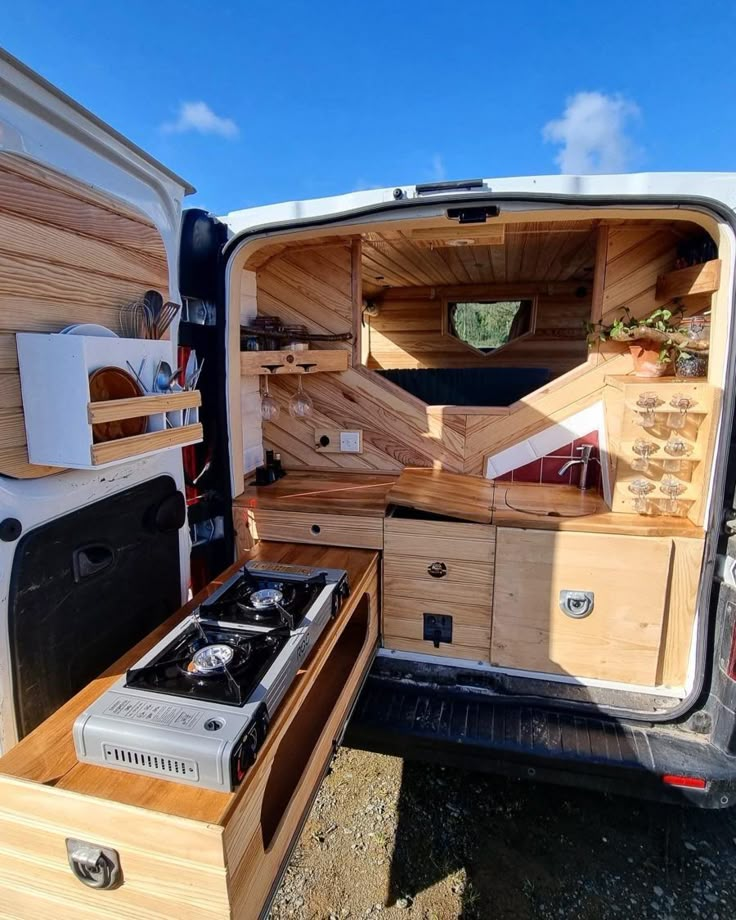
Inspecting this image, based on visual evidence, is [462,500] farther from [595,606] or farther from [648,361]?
[648,361]

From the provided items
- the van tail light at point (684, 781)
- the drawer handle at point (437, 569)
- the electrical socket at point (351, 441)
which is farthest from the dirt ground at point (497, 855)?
the electrical socket at point (351, 441)

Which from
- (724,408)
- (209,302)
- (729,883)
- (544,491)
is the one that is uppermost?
(209,302)

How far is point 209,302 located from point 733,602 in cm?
200

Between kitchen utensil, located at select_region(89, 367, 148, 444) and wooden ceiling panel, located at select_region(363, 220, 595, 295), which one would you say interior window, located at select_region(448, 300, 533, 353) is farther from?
kitchen utensil, located at select_region(89, 367, 148, 444)

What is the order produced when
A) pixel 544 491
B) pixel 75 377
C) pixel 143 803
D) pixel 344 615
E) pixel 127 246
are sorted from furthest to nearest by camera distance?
1. pixel 544 491
2. pixel 344 615
3. pixel 127 246
4. pixel 75 377
5. pixel 143 803

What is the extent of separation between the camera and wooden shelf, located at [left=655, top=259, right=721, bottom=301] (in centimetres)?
172

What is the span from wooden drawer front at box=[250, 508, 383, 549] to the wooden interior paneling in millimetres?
963

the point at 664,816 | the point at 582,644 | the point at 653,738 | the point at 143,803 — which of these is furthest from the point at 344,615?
the point at 664,816

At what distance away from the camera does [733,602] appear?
152 centimetres

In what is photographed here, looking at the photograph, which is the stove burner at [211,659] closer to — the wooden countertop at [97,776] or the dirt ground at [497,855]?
the wooden countertop at [97,776]

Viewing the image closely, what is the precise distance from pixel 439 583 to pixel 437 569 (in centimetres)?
5

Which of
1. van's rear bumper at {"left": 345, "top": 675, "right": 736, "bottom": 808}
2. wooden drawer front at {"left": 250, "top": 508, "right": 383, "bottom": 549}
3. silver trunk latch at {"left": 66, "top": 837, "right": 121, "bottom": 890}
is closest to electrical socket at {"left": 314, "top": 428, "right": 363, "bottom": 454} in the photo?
wooden drawer front at {"left": 250, "top": 508, "right": 383, "bottom": 549}

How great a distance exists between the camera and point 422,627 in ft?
6.37

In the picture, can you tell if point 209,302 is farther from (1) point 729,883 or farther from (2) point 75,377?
(1) point 729,883
